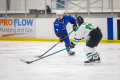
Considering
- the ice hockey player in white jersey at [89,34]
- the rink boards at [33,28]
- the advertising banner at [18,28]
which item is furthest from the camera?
the advertising banner at [18,28]

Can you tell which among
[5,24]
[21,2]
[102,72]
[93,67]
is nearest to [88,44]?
[93,67]

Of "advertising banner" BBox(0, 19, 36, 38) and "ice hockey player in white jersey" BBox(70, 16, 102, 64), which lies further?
"advertising banner" BBox(0, 19, 36, 38)

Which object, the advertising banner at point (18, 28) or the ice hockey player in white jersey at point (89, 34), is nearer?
the ice hockey player in white jersey at point (89, 34)

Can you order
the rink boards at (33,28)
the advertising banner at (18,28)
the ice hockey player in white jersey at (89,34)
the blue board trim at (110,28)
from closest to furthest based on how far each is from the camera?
the ice hockey player in white jersey at (89,34), the blue board trim at (110,28), the rink boards at (33,28), the advertising banner at (18,28)

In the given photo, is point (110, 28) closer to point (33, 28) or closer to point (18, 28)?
point (33, 28)

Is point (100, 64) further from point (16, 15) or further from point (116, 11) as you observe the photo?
point (16, 15)

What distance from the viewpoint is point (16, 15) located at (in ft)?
31.3

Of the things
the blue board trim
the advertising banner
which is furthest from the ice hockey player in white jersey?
the advertising banner

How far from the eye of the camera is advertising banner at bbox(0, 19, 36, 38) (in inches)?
376

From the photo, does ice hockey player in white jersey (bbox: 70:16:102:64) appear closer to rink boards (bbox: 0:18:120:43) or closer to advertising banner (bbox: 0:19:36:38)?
rink boards (bbox: 0:18:120:43)

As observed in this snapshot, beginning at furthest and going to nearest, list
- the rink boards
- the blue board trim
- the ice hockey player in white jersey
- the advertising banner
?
the advertising banner
the rink boards
the blue board trim
the ice hockey player in white jersey

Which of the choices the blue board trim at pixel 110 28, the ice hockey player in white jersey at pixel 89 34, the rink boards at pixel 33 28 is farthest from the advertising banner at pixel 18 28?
the ice hockey player in white jersey at pixel 89 34

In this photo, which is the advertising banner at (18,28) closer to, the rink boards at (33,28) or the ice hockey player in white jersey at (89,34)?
the rink boards at (33,28)

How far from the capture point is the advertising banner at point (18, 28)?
9.55 m
